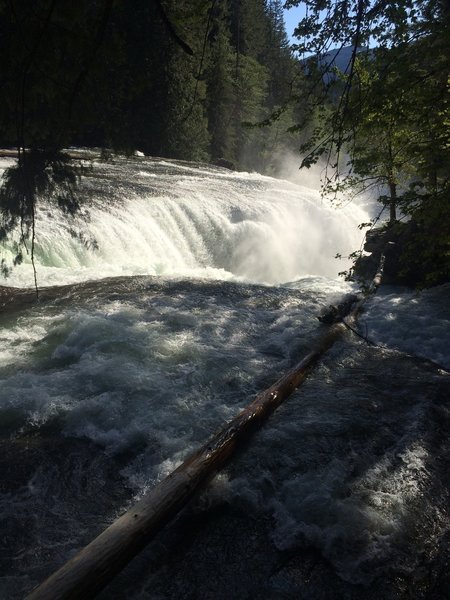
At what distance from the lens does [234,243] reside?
15.5 m

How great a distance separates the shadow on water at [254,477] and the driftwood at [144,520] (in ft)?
0.90

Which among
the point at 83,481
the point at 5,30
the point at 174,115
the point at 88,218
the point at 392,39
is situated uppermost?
the point at 174,115

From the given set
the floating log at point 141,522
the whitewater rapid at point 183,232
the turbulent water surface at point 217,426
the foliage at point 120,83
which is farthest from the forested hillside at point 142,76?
the turbulent water surface at point 217,426

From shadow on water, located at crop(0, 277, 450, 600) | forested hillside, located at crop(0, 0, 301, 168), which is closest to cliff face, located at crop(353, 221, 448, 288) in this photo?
forested hillside, located at crop(0, 0, 301, 168)

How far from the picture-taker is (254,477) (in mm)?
4289

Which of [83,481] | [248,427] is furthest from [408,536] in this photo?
[83,481]

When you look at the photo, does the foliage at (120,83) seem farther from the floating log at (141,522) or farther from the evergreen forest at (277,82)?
the floating log at (141,522)

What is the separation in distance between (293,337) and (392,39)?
470 centimetres

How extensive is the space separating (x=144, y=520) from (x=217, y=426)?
206cm

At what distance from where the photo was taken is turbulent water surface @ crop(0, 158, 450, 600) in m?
3.43

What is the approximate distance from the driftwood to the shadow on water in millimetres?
274

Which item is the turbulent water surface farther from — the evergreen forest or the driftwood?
the evergreen forest

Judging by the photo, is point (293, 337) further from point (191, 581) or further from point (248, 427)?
point (191, 581)

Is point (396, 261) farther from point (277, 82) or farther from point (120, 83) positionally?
point (120, 83)
